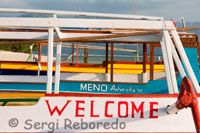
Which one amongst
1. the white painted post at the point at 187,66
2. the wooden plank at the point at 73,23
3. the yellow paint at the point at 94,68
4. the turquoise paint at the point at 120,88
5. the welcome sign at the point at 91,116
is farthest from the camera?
the yellow paint at the point at 94,68

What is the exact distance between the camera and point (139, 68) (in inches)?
410

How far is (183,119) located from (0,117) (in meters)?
2.87

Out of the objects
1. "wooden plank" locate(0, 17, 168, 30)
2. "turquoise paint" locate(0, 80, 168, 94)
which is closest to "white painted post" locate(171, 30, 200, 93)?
"wooden plank" locate(0, 17, 168, 30)

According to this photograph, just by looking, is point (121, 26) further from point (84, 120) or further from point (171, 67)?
point (84, 120)

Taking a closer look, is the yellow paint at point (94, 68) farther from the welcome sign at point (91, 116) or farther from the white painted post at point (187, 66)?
the welcome sign at point (91, 116)

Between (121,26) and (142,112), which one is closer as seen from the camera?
(142,112)

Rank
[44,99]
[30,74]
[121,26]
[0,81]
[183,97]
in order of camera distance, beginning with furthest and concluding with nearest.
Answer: [30,74]
[0,81]
[121,26]
[44,99]
[183,97]

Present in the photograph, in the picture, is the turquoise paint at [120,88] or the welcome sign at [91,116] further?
the turquoise paint at [120,88]

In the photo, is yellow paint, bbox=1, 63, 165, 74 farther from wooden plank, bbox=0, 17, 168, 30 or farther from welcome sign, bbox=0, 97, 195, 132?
welcome sign, bbox=0, 97, 195, 132

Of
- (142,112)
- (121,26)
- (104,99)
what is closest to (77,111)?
(104,99)

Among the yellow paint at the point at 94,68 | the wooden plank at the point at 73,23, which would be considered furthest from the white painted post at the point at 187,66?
the yellow paint at the point at 94,68

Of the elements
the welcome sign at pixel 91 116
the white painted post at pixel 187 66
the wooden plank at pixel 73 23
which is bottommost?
the welcome sign at pixel 91 116

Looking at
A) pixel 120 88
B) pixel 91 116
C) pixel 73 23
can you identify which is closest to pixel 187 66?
pixel 91 116

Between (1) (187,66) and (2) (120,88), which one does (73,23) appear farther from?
(2) (120,88)
